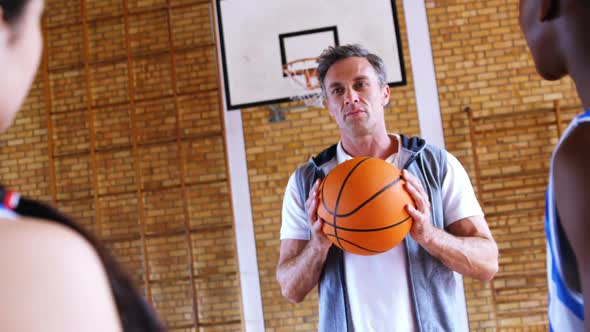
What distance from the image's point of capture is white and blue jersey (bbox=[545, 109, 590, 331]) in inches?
33.4

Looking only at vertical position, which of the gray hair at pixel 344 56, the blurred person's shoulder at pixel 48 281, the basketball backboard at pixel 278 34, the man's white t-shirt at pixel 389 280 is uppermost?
→ the basketball backboard at pixel 278 34

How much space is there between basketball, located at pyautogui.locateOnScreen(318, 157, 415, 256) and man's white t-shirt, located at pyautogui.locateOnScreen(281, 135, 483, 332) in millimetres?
98

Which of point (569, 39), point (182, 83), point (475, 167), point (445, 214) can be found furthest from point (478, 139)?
point (569, 39)

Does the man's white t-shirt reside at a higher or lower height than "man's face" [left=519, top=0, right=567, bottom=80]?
lower

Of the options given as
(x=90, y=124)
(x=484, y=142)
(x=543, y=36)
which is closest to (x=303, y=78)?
(x=484, y=142)

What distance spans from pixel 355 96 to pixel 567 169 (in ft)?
4.70

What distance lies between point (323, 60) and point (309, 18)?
2651mm

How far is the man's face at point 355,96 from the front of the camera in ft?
7.01

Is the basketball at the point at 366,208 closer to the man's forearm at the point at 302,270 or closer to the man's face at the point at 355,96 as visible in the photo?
the man's forearm at the point at 302,270

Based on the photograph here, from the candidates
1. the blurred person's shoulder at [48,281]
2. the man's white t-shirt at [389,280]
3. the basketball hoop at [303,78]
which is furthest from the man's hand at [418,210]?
the basketball hoop at [303,78]

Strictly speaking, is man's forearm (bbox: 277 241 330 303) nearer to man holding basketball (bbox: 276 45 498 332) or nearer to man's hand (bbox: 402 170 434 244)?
man holding basketball (bbox: 276 45 498 332)

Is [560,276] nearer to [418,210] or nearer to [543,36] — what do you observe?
[543,36]

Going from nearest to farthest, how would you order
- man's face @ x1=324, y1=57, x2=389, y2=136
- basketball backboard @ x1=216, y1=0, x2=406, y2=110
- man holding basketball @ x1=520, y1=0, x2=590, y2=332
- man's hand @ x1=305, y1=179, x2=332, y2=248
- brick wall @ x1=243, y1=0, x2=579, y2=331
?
1. man holding basketball @ x1=520, y1=0, x2=590, y2=332
2. man's hand @ x1=305, y1=179, x2=332, y2=248
3. man's face @ x1=324, y1=57, x2=389, y2=136
4. basketball backboard @ x1=216, y1=0, x2=406, y2=110
5. brick wall @ x1=243, y1=0, x2=579, y2=331

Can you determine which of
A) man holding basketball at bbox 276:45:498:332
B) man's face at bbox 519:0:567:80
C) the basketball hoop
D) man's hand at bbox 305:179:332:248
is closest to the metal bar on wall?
the basketball hoop
